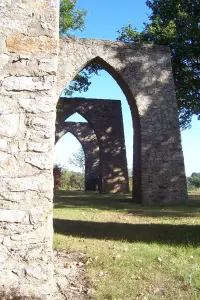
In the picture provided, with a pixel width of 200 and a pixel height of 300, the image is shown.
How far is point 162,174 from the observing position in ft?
33.2

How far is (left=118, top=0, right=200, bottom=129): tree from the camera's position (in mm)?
12594

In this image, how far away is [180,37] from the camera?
42.2 ft

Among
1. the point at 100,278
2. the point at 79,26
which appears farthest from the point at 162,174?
the point at 79,26

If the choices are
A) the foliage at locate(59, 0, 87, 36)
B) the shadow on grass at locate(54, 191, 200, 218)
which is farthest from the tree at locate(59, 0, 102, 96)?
the shadow on grass at locate(54, 191, 200, 218)

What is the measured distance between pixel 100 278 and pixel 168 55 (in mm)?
9049

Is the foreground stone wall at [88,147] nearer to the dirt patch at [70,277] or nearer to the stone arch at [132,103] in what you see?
the stone arch at [132,103]

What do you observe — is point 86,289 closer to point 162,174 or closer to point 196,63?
point 162,174

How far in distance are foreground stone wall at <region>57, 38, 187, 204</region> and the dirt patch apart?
640cm

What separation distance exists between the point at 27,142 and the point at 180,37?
1168 cm

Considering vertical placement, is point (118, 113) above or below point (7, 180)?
above

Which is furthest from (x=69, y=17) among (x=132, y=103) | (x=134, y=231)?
(x=134, y=231)

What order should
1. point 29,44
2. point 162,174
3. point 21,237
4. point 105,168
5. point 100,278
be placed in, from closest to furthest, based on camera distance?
1. point 21,237
2. point 29,44
3. point 100,278
4. point 162,174
5. point 105,168

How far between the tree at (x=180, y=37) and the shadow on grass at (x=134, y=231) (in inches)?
355

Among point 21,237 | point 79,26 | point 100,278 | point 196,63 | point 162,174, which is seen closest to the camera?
point 21,237
